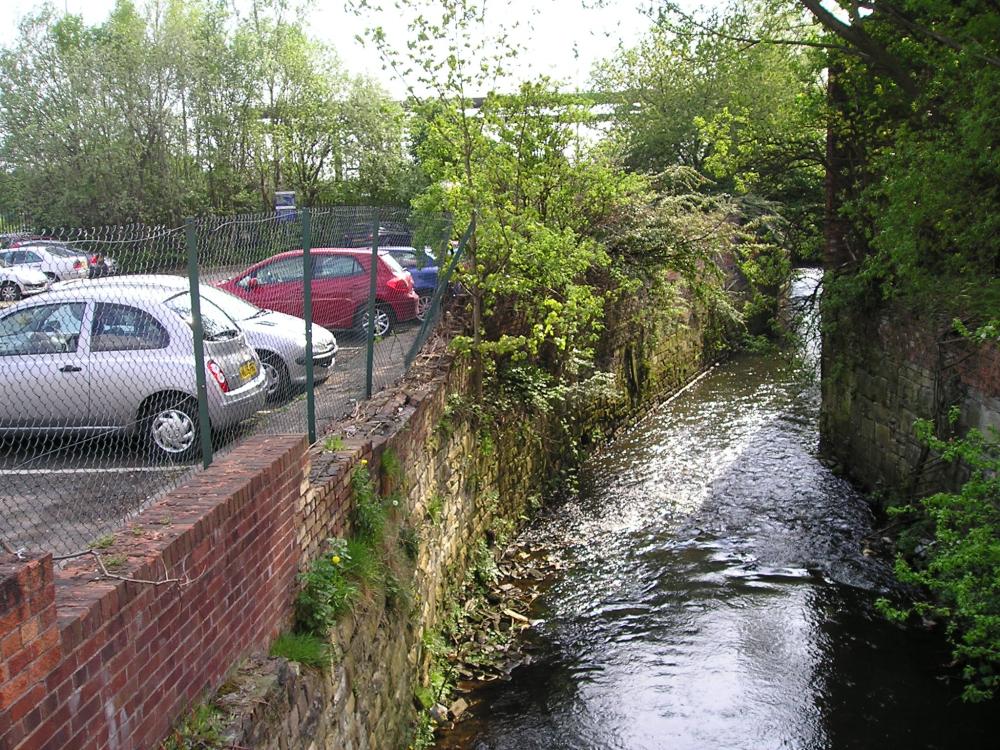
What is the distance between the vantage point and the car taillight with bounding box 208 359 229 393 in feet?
17.8

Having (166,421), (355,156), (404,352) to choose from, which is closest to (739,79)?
(355,156)

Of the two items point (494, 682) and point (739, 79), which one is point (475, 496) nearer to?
point (494, 682)

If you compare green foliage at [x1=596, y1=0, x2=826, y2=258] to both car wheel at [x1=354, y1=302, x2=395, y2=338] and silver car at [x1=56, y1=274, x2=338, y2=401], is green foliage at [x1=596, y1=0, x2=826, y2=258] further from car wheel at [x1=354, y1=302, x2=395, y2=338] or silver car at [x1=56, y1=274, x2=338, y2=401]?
silver car at [x1=56, y1=274, x2=338, y2=401]

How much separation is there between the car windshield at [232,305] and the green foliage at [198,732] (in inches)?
106

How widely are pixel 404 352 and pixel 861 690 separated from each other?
583 centimetres

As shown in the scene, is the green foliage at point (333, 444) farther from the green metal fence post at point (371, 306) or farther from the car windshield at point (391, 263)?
the car windshield at point (391, 263)

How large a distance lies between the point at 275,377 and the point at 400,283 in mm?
3879

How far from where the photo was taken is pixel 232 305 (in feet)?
21.6

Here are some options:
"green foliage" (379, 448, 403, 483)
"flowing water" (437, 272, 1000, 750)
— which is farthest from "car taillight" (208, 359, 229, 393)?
"flowing water" (437, 272, 1000, 750)

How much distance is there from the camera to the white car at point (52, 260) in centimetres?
401

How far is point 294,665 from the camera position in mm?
4746

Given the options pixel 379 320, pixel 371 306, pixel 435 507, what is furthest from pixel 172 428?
pixel 379 320

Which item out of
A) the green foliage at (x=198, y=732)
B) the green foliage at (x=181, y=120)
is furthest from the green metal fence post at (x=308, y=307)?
the green foliage at (x=181, y=120)

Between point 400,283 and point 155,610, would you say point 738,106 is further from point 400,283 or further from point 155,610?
point 155,610
